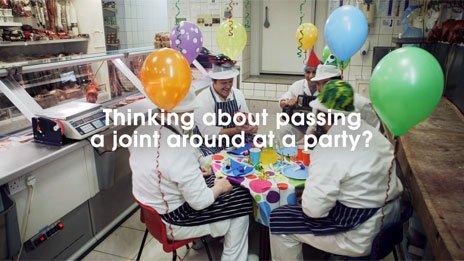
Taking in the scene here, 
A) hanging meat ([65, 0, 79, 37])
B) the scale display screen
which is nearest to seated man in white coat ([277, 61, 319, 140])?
the scale display screen

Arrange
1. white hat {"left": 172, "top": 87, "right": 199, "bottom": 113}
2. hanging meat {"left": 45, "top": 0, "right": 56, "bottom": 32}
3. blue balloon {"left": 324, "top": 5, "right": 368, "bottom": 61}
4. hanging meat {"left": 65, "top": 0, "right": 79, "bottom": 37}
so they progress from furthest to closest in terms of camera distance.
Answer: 1. hanging meat {"left": 65, "top": 0, "right": 79, "bottom": 37}
2. hanging meat {"left": 45, "top": 0, "right": 56, "bottom": 32}
3. blue balloon {"left": 324, "top": 5, "right": 368, "bottom": 61}
4. white hat {"left": 172, "top": 87, "right": 199, "bottom": 113}

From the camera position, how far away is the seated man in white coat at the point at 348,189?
1.58 metres

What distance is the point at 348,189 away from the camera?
5.28 feet

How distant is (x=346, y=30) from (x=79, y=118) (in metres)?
2.17

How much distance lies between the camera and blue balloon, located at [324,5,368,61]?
103 inches

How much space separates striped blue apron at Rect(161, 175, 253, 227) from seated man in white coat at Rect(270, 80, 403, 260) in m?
0.38

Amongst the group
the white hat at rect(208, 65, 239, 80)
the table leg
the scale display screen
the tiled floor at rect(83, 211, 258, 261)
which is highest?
the white hat at rect(208, 65, 239, 80)

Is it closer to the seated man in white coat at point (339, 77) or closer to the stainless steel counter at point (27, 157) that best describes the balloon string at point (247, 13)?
the seated man in white coat at point (339, 77)

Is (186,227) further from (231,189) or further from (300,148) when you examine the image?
(300,148)

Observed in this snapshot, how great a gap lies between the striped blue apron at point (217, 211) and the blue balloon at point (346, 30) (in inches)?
61.9

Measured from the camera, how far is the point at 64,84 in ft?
9.40

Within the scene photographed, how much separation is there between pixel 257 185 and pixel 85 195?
4.21 feet

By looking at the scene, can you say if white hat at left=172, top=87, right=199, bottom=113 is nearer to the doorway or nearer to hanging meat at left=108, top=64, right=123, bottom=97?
hanging meat at left=108, top=64, right=123, bottom=97

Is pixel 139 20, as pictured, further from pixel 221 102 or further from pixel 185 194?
pixel 185 194
